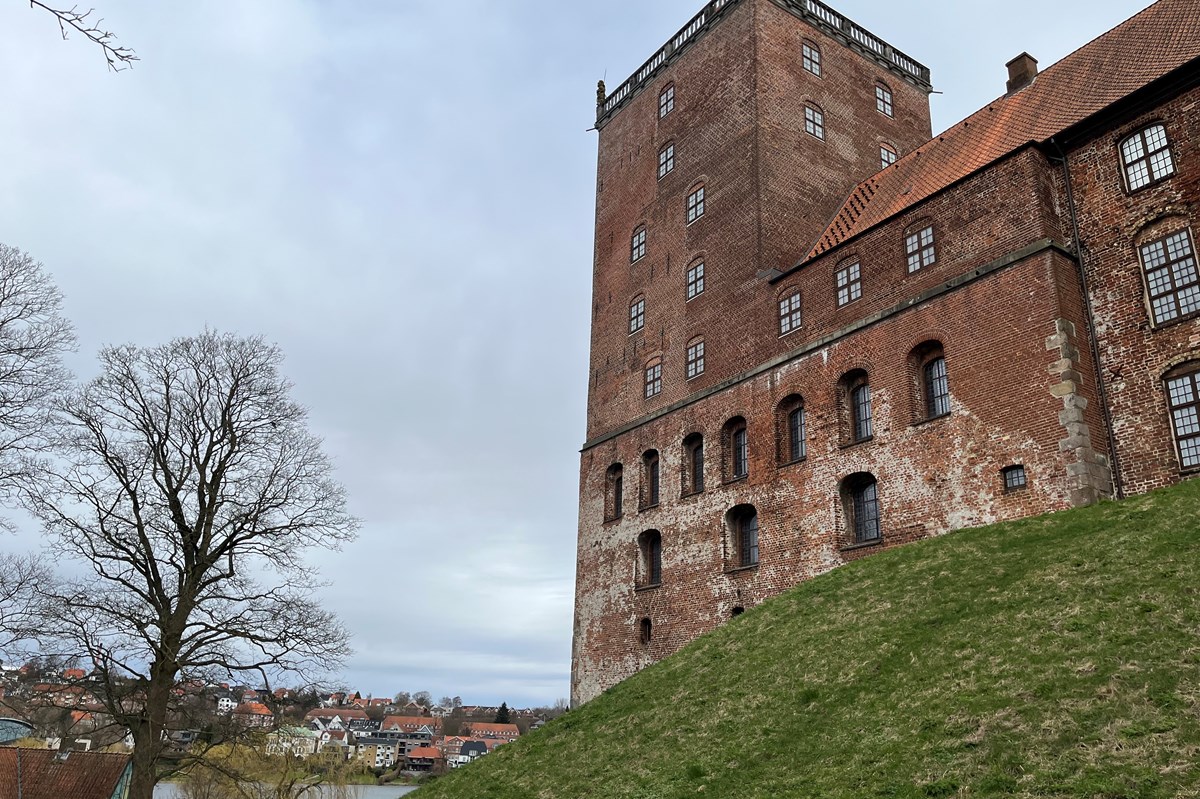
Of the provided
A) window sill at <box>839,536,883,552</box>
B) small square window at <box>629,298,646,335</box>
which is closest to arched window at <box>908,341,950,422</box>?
window sill at <box>839,536,883,552</box>

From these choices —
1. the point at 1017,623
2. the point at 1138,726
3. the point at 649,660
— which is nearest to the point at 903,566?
the point at 1017,623

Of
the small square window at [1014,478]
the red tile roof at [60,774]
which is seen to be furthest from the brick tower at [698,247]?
the red tile roof at [60,774]

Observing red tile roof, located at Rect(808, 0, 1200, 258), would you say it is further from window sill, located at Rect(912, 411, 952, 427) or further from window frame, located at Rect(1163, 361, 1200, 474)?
window frame, located at Rect(1163, 361, 1200, 474)

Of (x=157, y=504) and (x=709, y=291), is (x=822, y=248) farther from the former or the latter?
(x=157, y=504)

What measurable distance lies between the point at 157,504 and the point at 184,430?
2162mm

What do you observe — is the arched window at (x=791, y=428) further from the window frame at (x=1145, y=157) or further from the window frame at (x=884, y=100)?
the window frame at (x=884, y=100)

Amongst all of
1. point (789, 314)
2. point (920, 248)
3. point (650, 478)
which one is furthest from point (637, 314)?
point (920, 248)

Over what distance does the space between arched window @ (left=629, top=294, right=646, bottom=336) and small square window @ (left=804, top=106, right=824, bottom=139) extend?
8314mm

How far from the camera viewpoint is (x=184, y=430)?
23609 millimetres

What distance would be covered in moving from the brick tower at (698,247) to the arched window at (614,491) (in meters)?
0.05

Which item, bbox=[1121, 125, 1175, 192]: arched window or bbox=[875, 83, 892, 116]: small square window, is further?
bbox=[875, 83, 892, 116]: small square window

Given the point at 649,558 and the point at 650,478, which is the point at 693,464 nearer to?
the point at 650,478

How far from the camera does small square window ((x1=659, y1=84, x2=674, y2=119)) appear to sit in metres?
34.7

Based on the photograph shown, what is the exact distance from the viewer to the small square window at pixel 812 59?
32231mm
